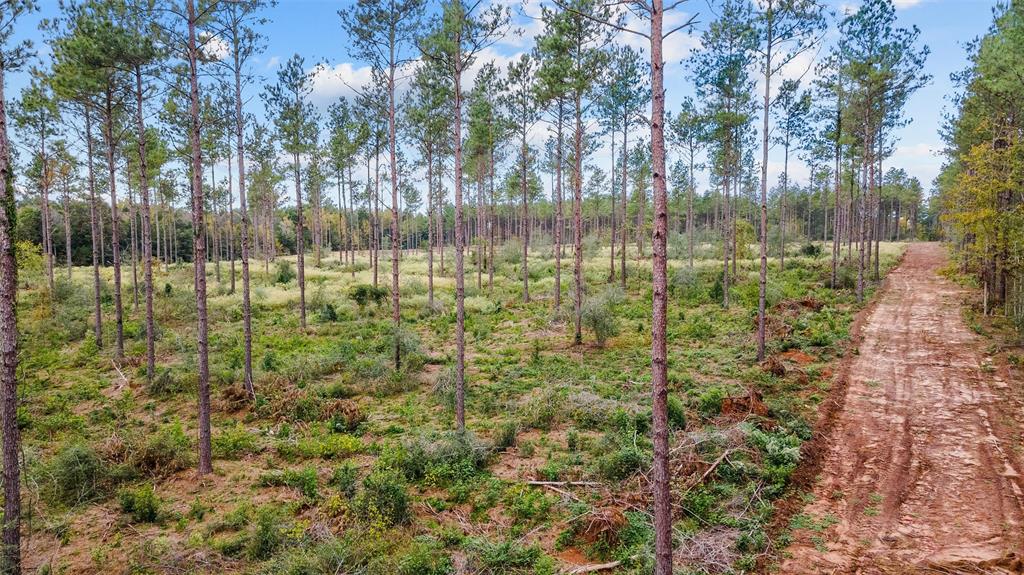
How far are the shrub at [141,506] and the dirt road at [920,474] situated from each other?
9.91 metres

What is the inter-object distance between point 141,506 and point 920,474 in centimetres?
1334

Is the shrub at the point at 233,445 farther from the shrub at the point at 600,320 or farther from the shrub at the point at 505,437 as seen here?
the shrub at the point at 600,320

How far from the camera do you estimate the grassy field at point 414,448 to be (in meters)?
7.25

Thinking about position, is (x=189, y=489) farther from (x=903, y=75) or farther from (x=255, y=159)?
(x=903, y=75)

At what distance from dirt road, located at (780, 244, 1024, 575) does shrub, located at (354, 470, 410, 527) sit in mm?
5616

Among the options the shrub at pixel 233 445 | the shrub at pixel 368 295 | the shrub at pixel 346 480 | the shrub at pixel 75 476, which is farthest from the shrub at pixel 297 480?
the shrub at pixel 368 295

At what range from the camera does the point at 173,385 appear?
1552 cm

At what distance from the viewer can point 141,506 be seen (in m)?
8.41

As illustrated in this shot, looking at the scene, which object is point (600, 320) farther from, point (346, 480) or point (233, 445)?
point (233, 445)

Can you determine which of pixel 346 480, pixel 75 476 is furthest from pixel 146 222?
pixel 346 480

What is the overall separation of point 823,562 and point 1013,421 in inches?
304

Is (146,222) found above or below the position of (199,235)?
above

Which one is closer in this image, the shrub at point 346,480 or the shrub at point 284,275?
the shrub at point 346,480

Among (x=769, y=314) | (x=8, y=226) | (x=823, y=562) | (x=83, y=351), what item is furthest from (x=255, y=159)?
(x=823, y=562)
